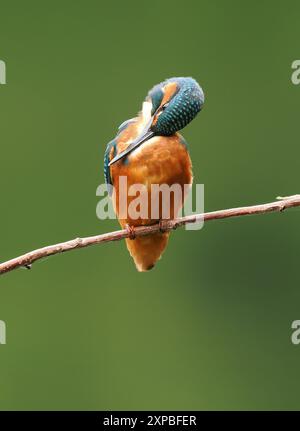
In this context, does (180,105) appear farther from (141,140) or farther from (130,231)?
(130,231)

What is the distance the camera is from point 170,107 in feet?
8.93

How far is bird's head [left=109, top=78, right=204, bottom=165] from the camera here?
2723 millimetres

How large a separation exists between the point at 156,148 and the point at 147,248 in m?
0.37

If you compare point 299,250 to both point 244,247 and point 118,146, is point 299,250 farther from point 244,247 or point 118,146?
point 118,146

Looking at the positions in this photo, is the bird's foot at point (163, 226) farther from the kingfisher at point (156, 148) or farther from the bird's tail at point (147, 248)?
the bird's tail at point (147, 248)

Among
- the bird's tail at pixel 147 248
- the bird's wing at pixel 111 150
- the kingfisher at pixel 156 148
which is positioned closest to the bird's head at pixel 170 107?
the kingfisher at pixel 156 148

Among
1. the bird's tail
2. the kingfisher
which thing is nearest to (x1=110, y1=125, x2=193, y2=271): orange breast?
the kingfisher

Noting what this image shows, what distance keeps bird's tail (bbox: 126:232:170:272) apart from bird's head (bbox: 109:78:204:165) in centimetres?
31

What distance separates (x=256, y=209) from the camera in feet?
7.89

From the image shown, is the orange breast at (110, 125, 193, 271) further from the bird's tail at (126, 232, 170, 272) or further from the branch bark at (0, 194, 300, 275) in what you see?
the branch bark at (0, 194, 300, 275)

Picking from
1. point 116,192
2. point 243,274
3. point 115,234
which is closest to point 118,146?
point 116,192

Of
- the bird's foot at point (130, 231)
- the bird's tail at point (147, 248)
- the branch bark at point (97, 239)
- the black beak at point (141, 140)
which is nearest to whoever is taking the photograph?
the branch bark at point (97, 239)

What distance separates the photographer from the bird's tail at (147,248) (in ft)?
9.98

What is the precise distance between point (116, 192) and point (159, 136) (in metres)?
0.20
